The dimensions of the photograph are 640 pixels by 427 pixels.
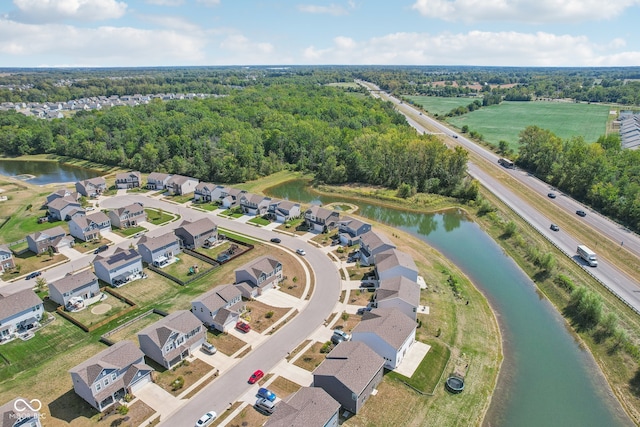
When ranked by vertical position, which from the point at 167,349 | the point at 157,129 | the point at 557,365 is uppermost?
the point at 157,129

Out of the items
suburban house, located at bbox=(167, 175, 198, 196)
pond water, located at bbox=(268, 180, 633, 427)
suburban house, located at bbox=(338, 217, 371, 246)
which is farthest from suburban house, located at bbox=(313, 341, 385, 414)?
suburban house, located at bbox=(167, 175, 198, 196)

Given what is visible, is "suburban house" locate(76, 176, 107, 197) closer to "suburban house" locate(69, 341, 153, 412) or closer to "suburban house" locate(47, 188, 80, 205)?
"suburban house" locate(47, 188, 80, 205)

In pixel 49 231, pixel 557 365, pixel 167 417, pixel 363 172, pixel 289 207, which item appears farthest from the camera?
pixel 363 172

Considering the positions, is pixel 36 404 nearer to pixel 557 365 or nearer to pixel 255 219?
pixel 255 219

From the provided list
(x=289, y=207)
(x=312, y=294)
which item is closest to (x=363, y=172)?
(x=289, y=207)

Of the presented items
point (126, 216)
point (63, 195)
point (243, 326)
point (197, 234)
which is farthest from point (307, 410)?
point (63, 195)

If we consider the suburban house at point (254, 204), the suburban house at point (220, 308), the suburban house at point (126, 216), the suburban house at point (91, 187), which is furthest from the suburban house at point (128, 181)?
the suburban house at point (220, 308)
